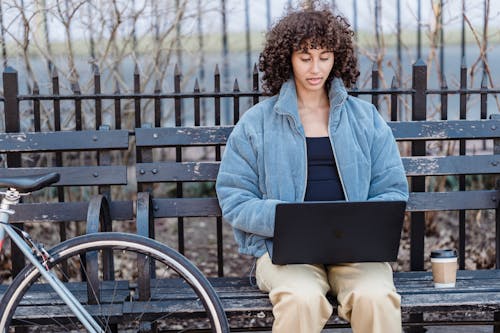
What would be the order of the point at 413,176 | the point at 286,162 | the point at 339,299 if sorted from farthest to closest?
1. the point at 413,176
2. the point at 286,162
3. the point at 339,299

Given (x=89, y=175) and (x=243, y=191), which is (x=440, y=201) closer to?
(x=243, y=191)

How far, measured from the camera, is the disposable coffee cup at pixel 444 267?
3809mm

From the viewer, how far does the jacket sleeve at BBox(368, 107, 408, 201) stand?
150 inches

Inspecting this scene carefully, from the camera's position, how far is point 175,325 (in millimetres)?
5230

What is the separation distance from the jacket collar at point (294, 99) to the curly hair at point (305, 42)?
0.06 metres

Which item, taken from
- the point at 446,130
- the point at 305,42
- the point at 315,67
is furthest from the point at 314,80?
the point at 446,130

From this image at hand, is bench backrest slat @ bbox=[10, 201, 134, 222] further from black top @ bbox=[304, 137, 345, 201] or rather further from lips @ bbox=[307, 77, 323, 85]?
lips @ bbox=[307, 77, 323, 85]

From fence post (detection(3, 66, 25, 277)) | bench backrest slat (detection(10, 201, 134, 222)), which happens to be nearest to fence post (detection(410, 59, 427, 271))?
bench backrest slat (detection(10, 201, 134, 222))

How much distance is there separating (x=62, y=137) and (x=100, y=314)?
38.6 inches

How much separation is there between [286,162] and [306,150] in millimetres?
111

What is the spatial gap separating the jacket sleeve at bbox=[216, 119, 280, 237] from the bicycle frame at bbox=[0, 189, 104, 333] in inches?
28.4

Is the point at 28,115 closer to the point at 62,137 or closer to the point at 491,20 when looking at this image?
the point at 62,137

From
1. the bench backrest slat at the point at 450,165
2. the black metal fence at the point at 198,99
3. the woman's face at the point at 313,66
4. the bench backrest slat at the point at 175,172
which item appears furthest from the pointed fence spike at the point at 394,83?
the bench backrest slat at the point at 175,172

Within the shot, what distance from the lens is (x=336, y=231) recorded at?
3500mm
